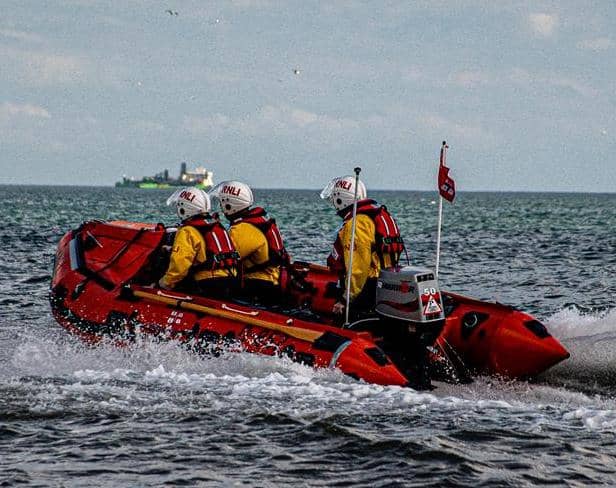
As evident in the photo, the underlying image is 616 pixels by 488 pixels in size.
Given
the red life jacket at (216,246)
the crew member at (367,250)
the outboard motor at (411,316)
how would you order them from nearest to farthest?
the outboard motor at (411,316) → the crew member at (367,250) → the red life jacket at (216,246)

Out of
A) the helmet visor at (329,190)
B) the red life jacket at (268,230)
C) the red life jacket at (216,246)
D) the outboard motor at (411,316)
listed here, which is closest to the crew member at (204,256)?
the red life jacket at (216,246)

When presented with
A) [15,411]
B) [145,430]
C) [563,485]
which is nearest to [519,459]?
[563,485]

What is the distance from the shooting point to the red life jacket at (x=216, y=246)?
8352mm

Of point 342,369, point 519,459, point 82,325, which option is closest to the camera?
point 519,459

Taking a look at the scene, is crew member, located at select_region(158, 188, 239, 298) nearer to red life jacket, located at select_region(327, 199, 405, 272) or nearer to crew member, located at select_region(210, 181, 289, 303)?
crew member, located at select_region(210, 181, 289, 303)

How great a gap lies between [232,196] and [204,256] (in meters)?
0.67

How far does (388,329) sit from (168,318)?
84.4 inches

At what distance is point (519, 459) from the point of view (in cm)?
546

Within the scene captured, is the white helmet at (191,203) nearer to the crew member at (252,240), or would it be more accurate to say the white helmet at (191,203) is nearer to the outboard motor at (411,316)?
the crew member at (252,240)

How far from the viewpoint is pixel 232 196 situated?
8672 mm

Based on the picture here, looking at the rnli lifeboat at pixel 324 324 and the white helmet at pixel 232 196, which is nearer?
the rnli lifeboat at pixel 324 324

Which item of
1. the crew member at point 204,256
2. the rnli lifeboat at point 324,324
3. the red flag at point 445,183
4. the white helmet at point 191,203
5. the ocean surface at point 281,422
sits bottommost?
the ocean surface at point 281,422

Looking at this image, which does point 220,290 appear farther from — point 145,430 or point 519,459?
point 519,459

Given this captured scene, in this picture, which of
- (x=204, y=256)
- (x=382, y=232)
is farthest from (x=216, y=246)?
(x=382, y=232)
